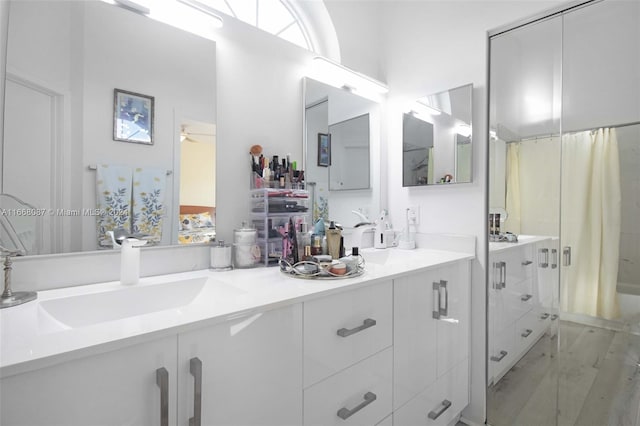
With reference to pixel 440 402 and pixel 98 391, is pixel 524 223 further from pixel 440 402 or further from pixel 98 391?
pixel 98 391

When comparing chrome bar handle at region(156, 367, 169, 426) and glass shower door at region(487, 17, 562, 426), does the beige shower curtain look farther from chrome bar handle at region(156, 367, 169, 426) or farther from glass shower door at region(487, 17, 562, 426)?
chrome bar handle at region(156, 367, 169, 426)

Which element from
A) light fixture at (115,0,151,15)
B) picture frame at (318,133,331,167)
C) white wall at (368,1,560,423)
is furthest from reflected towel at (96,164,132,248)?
white wall at (368,1,560,423)

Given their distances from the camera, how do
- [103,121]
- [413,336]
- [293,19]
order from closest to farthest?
[103,121] < [413,336] < [293,19]

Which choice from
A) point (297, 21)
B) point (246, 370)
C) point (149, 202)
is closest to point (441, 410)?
point (246, 370)

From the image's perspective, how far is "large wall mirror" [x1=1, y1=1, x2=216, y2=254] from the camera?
1.00m

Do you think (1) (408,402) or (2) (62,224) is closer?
(2) (62,224)

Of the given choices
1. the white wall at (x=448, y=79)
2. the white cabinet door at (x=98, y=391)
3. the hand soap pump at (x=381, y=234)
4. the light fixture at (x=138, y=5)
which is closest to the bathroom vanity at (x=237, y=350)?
the white cabinet door at (x=98, y=391)

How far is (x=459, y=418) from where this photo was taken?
1.76 m

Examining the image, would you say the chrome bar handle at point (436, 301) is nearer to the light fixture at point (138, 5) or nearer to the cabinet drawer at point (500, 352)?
the cabinet drawer at point (500, 352)

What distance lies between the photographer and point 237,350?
0.81 m

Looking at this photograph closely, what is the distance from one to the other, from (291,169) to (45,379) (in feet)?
3.87

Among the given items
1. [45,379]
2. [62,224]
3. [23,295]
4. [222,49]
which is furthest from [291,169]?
[45,379]

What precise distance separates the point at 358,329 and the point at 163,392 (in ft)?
2.05

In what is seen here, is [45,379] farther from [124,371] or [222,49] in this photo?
[222,49]
